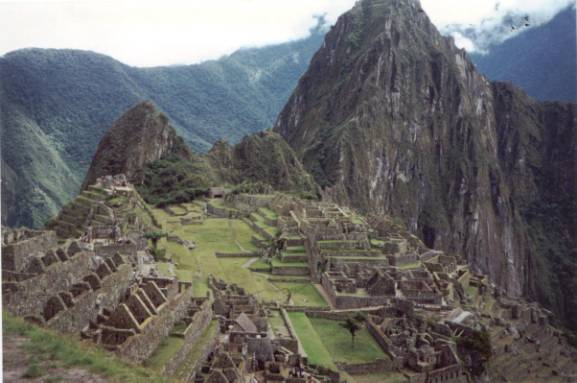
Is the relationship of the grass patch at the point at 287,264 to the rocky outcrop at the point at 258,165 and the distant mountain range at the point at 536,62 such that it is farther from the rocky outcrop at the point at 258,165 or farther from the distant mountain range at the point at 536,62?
the distant mountain range at the point at 536,62

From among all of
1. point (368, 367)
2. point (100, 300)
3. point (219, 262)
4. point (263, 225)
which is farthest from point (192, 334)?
point (263, 225)

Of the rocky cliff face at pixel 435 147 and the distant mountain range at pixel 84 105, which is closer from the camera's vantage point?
the distant mountain range at pixel 84 105

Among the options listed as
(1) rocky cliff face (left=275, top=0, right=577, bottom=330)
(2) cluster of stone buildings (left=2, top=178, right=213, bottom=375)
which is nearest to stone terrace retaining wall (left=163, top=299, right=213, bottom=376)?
(2) cluster of stone buildings (left=2, top=178, right=213, bottom=375)

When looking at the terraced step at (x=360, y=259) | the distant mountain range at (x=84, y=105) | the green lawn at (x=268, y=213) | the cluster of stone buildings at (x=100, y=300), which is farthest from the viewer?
the green lawn at (x=268, y=213)

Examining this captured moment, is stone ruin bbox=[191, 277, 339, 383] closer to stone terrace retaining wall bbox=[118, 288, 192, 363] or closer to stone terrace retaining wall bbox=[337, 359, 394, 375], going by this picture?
stone terrace retaining wall bbox=[118, 288, 192, 363]

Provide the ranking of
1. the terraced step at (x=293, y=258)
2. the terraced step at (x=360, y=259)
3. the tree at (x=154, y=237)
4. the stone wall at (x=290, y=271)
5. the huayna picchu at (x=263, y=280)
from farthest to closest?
the terraced step at (x=293, y=258) < the stone wall at (x=290, y=271) < the terraced step at (x=360, y=259) < the tree at (x=154, y=237) < the huayna picchu at (x=263, y=280)

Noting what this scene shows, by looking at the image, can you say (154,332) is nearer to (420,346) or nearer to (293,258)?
(420,346)

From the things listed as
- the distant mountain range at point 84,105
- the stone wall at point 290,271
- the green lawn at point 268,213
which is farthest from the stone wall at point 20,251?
the green lawn at point 268,213
